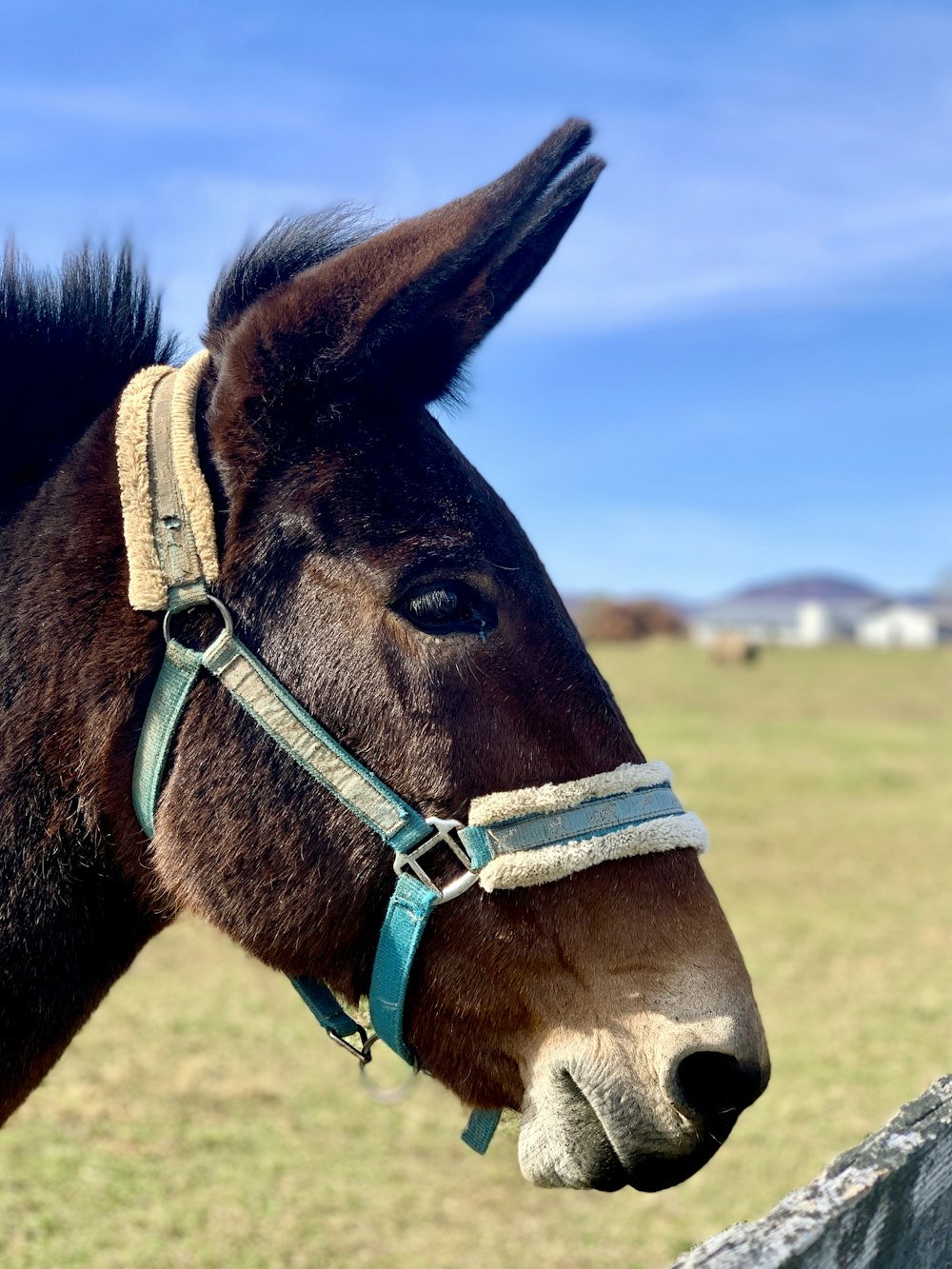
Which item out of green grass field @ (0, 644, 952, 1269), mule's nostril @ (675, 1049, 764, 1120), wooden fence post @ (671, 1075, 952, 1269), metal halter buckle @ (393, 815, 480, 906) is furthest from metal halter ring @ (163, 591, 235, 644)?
green grass field @ (0, 644, 952, 1269)

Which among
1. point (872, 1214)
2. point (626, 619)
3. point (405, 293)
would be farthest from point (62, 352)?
point (626, 619)

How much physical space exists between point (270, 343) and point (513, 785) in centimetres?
94

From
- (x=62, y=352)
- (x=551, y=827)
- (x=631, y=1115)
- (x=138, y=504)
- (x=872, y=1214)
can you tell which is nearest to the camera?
(x=872, y=1214)

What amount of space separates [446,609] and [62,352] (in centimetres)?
104

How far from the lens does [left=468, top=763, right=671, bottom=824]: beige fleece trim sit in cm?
183

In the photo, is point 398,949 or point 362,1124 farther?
point 362,1124

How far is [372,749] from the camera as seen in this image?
189 centimetres

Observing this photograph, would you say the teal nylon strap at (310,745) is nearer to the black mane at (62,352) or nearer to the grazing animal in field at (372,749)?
the grazing animal in field at (372,749)

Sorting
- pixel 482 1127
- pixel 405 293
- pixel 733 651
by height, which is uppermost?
pixel 405 293

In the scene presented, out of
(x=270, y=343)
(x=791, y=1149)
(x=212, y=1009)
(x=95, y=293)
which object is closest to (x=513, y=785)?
(x=270, y=343)

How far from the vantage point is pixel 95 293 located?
231 cm

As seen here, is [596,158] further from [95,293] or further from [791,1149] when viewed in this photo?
[791,1149]

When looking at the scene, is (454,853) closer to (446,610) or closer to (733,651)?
(446,610)

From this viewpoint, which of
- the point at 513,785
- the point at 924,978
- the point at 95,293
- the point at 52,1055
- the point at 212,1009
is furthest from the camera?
the point at 924,978
